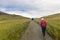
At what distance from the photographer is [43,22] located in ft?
78.7

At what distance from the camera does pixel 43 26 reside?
24.0 metres

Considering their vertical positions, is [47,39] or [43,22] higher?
[43,22]

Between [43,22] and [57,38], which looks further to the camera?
[43,22]

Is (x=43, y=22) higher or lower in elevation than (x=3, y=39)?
higher

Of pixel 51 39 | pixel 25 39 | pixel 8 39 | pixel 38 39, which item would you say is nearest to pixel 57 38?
pixel 51 39

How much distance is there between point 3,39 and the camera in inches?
870

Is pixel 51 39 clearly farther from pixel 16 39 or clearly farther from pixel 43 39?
pixel 16 39

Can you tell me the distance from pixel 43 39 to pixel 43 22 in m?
2.29

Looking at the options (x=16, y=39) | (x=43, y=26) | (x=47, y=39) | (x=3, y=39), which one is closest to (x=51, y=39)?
(x=47, y=39)

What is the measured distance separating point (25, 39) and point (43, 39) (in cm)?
212

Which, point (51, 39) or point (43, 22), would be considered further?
point (43, 22)

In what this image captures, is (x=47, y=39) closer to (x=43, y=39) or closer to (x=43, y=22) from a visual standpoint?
(x=43, y=39)

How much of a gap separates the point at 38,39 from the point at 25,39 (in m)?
1.64

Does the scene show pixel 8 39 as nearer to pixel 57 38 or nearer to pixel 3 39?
pixel 3 39
